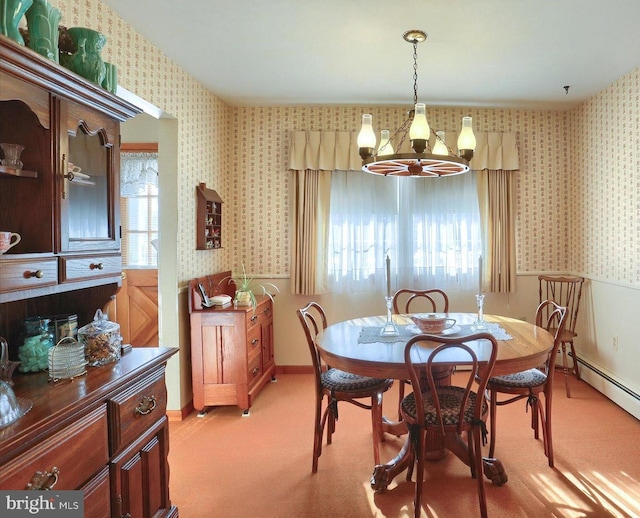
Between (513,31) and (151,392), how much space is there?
115 inches

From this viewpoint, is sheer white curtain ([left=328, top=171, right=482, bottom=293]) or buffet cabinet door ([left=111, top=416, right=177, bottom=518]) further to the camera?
sheer white curtain ([left=328, top=171, right=482, bottom=293])

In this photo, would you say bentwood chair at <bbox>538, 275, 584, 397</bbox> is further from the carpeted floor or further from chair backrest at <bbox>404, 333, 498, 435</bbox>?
chair backrest at <bbox>404, 333, 498, 435</bbox>

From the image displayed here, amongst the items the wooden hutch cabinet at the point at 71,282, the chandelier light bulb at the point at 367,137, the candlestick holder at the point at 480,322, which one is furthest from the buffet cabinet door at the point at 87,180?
the candlestick holder at the point at 480,322

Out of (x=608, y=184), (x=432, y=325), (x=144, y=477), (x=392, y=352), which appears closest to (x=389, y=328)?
(x=432, y=325)

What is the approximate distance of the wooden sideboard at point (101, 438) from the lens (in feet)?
3.76

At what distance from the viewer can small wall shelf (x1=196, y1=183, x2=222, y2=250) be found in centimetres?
354

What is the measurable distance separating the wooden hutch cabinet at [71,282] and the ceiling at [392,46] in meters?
1.22

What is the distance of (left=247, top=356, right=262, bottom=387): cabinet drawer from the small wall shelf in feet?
3.40

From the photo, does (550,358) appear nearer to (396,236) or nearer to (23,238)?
(396,236)

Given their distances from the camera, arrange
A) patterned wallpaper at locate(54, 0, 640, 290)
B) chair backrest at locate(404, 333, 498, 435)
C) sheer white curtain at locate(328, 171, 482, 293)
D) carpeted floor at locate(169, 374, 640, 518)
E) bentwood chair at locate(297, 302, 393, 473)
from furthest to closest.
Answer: sheer white curtain at locate(328, 171, 482, 293) < patterned wallpaper at locate(54, 0, 640, 290) < bentwood chair at locate(297, 302, 393, 473) < carpeted floor at locate(169, 374, 640, 518) < chair backrest at locate(404, 333, 498, 435)

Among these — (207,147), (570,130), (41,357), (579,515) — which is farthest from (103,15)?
(570,130)

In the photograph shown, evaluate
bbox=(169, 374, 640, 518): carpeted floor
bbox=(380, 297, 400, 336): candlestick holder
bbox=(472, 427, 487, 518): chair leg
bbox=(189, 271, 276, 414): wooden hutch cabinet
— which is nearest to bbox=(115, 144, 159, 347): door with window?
bbox=(189, 271, 276, 414): wooden hutch cabinet

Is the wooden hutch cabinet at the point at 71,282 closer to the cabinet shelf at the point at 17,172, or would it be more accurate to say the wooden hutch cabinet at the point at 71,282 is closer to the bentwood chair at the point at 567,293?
the cabinet shelf at the point at 17,172

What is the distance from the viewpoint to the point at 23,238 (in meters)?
1.42
